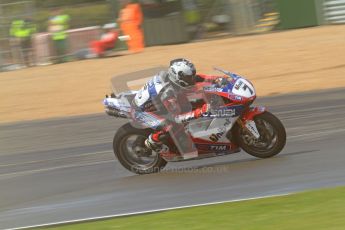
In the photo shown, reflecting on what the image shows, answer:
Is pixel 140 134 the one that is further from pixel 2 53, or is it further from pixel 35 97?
pixel 2 53

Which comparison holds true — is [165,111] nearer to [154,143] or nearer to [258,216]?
[154,143]

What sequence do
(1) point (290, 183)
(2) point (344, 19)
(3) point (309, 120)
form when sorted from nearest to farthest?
(1) point (290, 183)
(3) point (309, 120)
(2) point (344, 19)

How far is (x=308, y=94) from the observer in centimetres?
1686

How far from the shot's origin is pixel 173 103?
991 centimetres

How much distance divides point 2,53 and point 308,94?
12.9m

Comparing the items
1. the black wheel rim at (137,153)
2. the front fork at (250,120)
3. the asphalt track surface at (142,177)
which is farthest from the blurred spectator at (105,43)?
the front fork at (250,120)

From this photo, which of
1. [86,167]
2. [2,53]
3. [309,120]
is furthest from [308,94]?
[2,53]

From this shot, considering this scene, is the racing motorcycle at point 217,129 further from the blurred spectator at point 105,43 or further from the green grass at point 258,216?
the blurred spectator at point 105,43

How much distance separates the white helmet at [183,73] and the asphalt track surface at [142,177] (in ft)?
3.99

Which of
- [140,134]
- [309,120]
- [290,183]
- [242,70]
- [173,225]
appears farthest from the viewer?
[242,70]

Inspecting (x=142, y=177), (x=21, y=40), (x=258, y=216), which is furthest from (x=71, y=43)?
(x=258, y=216)

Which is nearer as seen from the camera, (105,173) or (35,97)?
(105,173)

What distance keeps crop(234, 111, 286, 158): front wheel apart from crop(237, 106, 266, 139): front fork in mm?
39

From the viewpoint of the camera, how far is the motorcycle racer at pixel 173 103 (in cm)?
976
